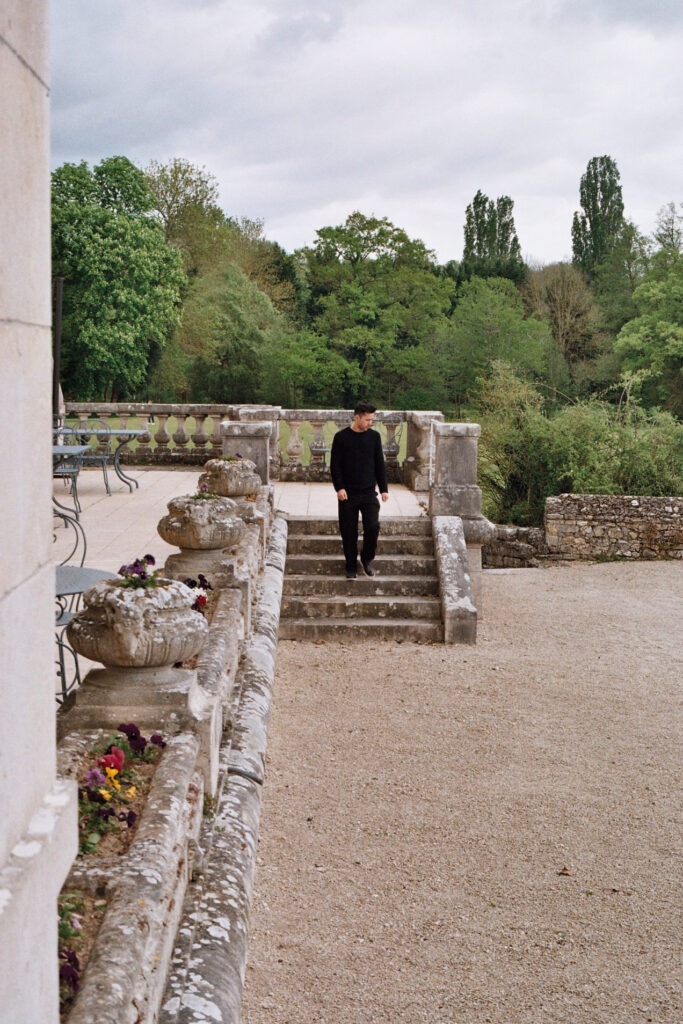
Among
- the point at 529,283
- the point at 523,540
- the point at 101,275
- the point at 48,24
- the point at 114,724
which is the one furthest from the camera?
the point at 529,283

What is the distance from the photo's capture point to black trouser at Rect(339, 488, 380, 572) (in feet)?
33.4

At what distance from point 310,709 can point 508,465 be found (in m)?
9.34

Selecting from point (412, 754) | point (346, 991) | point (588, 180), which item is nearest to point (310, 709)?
point (412, 754)

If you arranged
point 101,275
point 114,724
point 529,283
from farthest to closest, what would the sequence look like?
point 529,283, point 101,275, point 114,724

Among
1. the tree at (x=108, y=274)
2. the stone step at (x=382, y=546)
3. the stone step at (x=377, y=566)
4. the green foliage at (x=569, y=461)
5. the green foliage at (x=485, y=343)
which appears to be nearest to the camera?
the stone step at (x=377, y=566)

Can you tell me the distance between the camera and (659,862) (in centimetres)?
584

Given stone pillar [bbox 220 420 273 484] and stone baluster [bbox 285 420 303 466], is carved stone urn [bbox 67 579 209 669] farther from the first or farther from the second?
stone baluster [bbox 285 420 303 466]

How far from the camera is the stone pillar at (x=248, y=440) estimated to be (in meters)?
11.5

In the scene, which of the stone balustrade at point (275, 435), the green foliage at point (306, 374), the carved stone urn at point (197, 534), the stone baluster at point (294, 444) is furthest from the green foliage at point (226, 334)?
the carved stone urn at point (197, 534)

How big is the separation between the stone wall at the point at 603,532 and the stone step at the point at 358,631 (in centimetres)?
522

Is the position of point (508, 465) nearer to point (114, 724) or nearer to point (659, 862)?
point (659, 862)

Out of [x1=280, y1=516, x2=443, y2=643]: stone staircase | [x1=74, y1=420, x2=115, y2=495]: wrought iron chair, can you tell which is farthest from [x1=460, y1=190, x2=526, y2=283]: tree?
[x1=280, y1=516, x2=443, y2=643]: stone staircase

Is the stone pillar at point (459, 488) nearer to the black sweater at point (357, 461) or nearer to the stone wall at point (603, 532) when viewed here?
the black sweater at point (357, 461)

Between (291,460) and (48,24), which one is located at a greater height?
(48,24)
